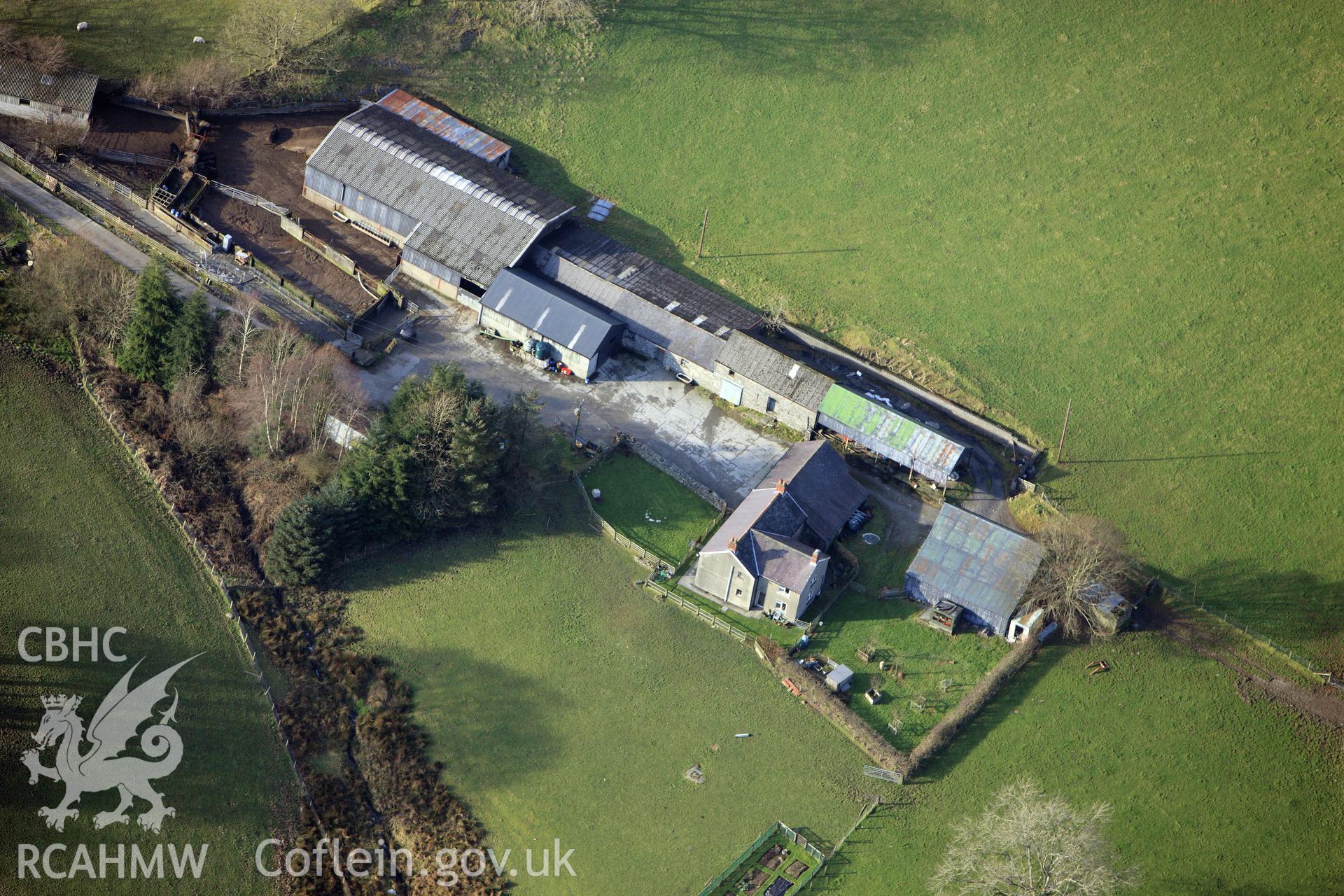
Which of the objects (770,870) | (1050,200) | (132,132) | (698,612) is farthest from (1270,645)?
(132,132)

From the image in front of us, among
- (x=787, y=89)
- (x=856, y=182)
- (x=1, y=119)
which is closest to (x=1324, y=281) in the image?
(x=856, y=182)

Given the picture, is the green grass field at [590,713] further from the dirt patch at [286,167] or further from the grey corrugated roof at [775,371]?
the dirt patch at [286,167]

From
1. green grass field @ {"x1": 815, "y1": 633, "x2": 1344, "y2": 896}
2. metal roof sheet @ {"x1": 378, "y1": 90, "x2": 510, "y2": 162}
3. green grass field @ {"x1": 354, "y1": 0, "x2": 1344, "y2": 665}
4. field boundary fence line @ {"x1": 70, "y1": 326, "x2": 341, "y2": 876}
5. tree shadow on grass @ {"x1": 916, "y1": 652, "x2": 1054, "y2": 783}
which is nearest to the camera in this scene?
green grass field @ {"x1": 815, "y1": 633, "x2": 1344, "y2": 896}

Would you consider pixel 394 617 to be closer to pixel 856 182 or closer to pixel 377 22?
pixel 856 182

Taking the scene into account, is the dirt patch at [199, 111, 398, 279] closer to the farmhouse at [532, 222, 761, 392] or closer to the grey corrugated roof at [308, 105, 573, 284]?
the grey corrugated roof at [308, 105, 573, 284]

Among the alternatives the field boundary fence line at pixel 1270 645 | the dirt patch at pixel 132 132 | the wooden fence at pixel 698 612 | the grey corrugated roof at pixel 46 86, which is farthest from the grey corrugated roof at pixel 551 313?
the field boundary fence line at pixel 1270 645

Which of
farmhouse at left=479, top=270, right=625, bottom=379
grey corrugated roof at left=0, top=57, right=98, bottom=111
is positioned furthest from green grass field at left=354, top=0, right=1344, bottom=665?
grey corrugated roof at left=0, top=57, right=98, bottom=111
